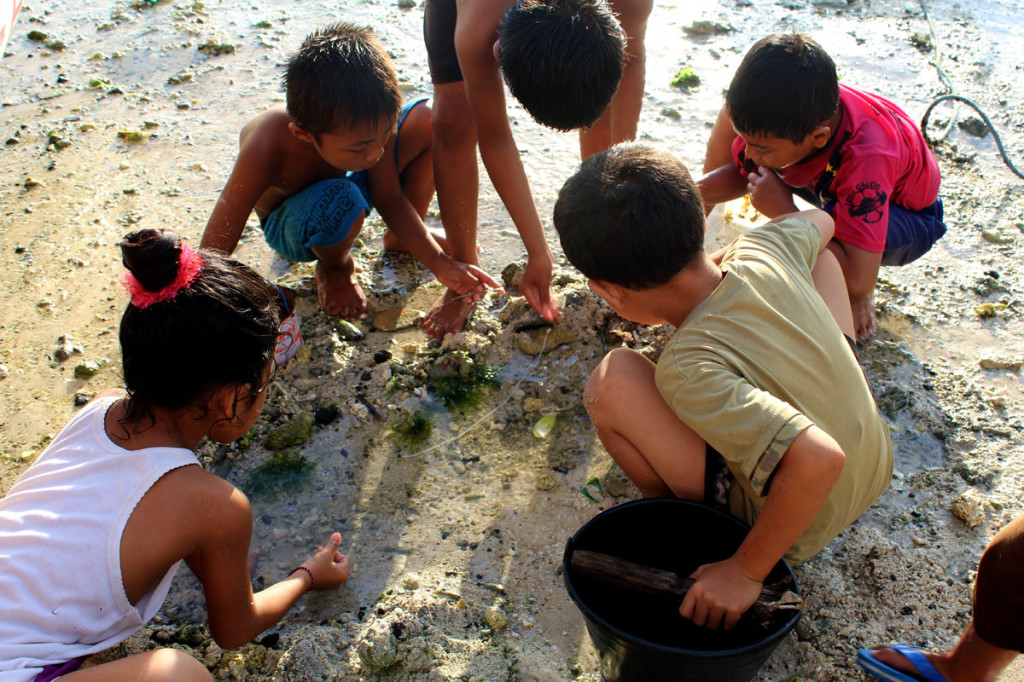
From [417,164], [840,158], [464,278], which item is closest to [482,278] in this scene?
[464,278]

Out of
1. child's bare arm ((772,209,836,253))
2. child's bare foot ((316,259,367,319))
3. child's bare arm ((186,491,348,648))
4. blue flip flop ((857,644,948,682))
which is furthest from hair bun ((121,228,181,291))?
blue flip flop ((857,644,948,682))

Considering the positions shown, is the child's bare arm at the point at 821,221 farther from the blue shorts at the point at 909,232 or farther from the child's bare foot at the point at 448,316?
the child's bare foot at the point at 448,316

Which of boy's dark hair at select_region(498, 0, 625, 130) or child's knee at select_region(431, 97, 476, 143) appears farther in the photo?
child's knee at select_region(431, 97, 476, 143)

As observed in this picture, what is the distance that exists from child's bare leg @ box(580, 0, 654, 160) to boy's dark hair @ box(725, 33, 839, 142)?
1.70 ft

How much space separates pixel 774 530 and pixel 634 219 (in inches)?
27.7

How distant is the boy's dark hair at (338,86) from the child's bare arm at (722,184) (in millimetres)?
1207

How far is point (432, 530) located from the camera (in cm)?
213

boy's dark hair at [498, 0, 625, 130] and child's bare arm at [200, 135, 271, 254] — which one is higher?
boy's dark hair at [498, 0, 625, 130]

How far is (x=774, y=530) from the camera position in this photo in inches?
60.2

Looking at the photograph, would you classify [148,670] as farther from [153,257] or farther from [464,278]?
[464,278]

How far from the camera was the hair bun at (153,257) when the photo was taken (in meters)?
1.46

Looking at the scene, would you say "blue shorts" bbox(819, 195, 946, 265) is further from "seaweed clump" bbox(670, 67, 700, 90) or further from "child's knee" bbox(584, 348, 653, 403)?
"seaweed clump" bbox(670, 67, 700, 90)

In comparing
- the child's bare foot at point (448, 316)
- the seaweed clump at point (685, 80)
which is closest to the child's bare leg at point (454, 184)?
the child's bare foot at point (448, 316)

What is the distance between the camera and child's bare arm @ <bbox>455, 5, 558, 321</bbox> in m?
2.38
